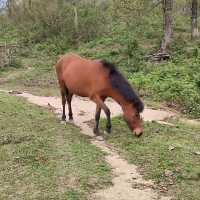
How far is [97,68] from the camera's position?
1184 centimetres

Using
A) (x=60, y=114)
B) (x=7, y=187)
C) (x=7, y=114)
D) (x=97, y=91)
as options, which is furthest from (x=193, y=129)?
(x=7, y=187)

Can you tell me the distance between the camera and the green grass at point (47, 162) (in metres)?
8.18

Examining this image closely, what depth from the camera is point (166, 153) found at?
9.91m

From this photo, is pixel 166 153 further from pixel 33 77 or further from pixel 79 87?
pixel 33 77

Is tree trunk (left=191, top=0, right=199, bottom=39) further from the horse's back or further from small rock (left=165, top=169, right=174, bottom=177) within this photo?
small rock (left=165, top=169, right=174, bottom=177)

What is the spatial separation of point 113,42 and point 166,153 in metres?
15.4

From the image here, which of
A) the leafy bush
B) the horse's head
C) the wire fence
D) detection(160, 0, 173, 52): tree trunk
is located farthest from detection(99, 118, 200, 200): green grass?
the wire fence

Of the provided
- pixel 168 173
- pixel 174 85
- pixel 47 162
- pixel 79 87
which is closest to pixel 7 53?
pixel 174 85

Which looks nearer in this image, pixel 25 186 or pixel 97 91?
pixel 25 186

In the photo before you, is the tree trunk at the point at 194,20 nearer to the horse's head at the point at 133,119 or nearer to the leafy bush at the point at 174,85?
the leafy bush at the point at 174,85

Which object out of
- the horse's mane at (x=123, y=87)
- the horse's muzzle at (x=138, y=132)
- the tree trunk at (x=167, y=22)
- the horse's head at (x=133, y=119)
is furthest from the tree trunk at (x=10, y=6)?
the horse's muzzle at (x=138, y=132)

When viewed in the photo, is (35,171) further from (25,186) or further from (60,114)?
(60,114)

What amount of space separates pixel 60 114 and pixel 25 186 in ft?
19.2

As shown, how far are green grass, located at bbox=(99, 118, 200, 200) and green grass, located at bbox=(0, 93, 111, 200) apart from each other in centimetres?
73
